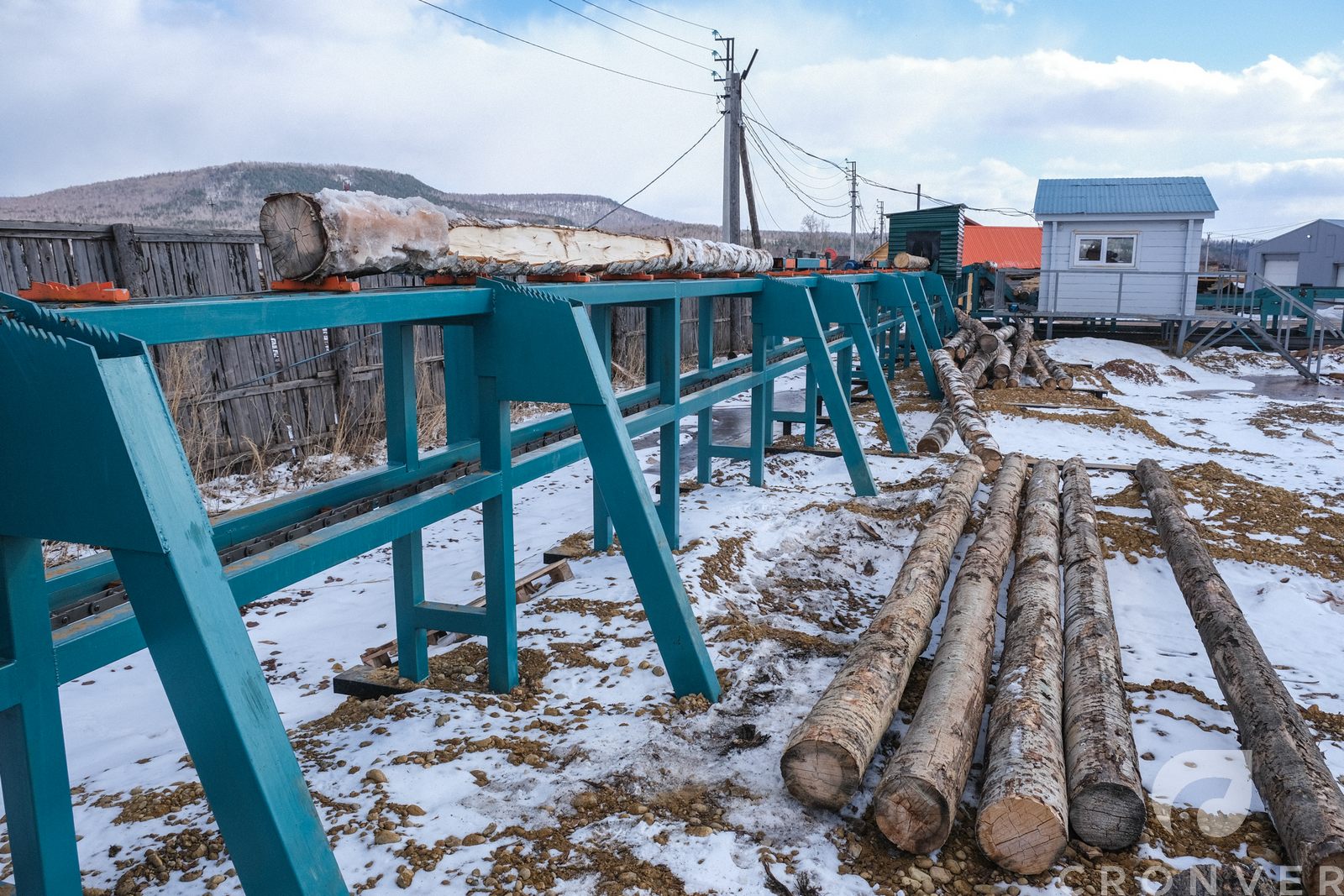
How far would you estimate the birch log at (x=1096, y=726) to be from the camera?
2896 mm

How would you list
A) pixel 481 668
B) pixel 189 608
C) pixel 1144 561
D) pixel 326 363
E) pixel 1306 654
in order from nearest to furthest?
pixel 189 608 → pixel 481 668 → pixel 1306 654 → pixel 1144 561 → pixel 326 363

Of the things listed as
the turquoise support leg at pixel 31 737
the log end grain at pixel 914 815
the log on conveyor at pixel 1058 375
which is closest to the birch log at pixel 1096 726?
the log end grain at pixel 914 815

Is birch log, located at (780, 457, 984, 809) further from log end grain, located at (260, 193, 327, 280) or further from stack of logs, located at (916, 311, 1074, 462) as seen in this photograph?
stack of logs, located at (916, 311, 1074, 462)

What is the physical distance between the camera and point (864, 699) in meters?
3.38

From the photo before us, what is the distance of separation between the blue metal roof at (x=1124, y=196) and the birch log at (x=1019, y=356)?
2879mm

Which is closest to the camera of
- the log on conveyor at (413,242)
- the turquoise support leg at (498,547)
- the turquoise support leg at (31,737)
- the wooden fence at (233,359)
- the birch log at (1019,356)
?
the turquoise support leg at (31,737)

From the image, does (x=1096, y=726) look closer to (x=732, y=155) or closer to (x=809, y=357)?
(x=809, y=357)

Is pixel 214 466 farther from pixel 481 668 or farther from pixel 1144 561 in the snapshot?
pixel 1144 561

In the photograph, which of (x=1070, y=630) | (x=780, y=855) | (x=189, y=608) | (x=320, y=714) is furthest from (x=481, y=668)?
(x=1070, y=630)

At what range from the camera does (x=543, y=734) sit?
3639 mm

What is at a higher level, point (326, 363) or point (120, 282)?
point (120, 282)

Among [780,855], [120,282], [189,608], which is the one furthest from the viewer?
[120,282]

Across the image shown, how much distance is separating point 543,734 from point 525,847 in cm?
76

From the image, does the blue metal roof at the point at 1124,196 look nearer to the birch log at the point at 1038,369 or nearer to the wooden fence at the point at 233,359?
the birch log at the point at 1038,369
